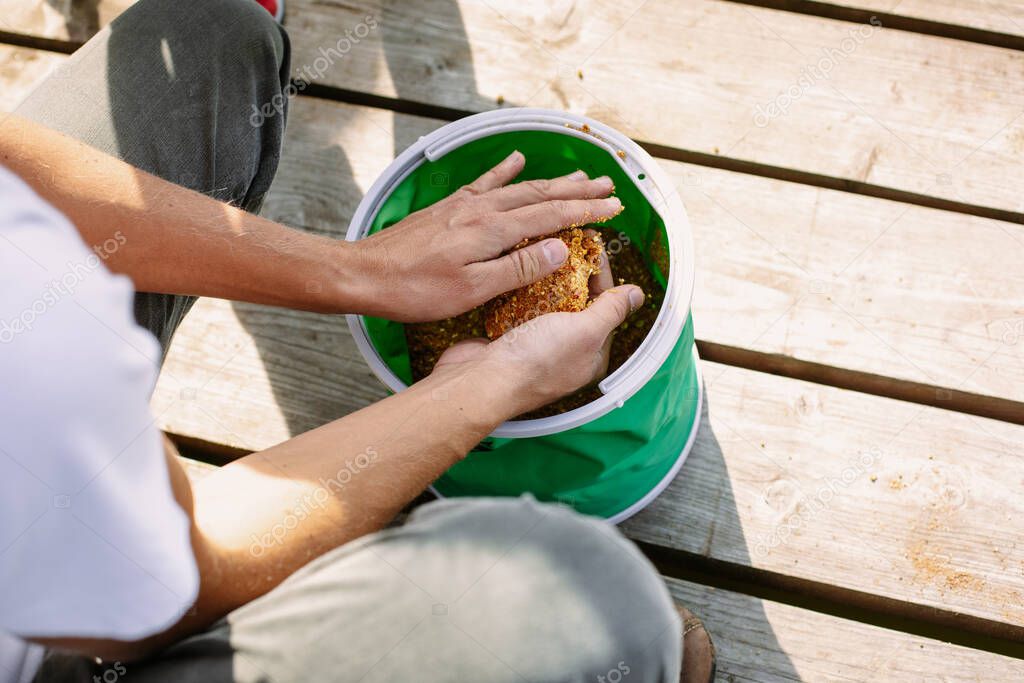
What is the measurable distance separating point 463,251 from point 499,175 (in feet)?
0.43

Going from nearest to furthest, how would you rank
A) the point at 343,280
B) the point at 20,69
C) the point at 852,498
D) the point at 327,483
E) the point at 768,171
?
the point at 327,483
the point at 343,280
the point at 852,498
the point at 768,171
the point at 20,69

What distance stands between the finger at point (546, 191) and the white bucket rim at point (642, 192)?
1.5 inches

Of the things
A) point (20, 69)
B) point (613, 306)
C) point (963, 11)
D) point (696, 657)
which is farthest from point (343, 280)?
point (963, 11)

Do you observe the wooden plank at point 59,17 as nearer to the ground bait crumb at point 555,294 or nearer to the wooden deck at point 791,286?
the wooden deck at point 791,286

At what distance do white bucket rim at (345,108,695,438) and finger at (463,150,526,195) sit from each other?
38 millimetres

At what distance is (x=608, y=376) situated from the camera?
30.6 inches

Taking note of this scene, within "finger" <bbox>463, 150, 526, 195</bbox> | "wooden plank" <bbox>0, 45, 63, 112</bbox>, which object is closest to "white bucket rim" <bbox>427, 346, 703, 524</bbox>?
"finger" <bbox>463, 150, 526, 195</bbox>

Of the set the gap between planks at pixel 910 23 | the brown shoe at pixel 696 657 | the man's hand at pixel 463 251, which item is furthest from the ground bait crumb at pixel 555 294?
the gap between planks at pixel 910 23

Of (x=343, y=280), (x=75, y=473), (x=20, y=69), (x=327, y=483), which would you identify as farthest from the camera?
(x=20, y=69)

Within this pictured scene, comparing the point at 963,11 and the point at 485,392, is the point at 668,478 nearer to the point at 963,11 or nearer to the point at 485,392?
the point at 485,392

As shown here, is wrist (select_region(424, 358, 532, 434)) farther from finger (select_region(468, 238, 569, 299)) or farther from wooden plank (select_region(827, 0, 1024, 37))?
wooden plank (select_region(827, 0, 1024, 37))

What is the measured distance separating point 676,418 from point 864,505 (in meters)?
0.32

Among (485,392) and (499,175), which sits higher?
(499,175)

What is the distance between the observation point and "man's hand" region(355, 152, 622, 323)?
78cm
